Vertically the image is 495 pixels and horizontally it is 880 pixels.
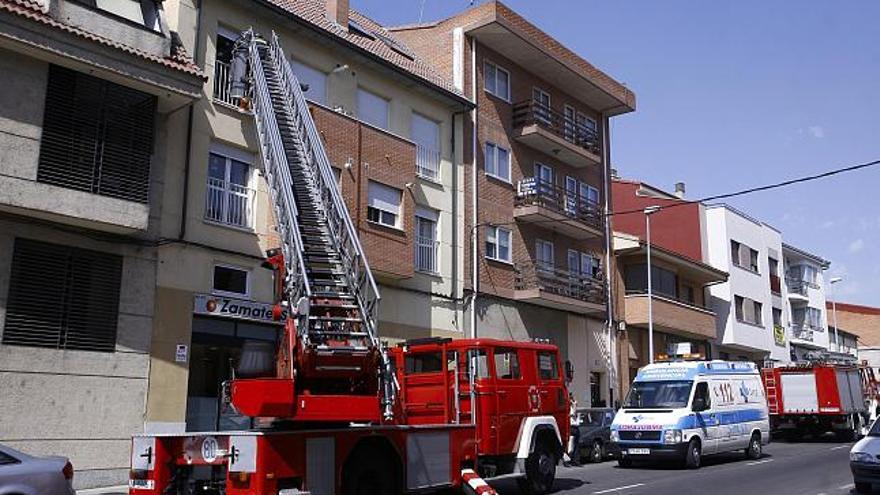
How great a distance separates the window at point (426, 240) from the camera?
2319 centimetres

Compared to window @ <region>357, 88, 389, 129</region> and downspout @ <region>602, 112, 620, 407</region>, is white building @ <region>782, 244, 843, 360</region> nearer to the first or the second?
downspout @ <region>602, 112, 620, 407</region>

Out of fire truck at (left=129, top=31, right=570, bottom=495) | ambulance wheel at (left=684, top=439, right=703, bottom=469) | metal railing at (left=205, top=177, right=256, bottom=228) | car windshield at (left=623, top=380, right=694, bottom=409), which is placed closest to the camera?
fire truck at (left=129, top=31, right=570, bottom=495)

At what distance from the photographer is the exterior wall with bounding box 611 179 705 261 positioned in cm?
3966

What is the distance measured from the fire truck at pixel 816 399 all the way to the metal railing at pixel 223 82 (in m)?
20.1

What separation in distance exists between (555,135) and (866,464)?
1746 centimetres

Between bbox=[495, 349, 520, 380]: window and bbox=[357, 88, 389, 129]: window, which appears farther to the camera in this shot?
bbox=[357, 88, 389, 129]: window

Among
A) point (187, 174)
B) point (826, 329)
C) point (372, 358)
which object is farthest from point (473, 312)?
point (826, 329)

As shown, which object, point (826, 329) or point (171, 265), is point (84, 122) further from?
point (826, 329)

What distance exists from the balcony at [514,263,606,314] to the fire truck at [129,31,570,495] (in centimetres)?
1190

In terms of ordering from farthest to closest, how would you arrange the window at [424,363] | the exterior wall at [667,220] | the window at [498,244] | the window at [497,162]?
the exterior wall at [667,220] → the window at [497,162] → the window at [498,244] → the window at [424,363]

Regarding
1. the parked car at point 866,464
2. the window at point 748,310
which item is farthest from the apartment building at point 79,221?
the window at point 748,310

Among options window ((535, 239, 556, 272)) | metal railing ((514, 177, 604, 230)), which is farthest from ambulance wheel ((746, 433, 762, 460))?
metal railing ((514, 177, 604, 230))

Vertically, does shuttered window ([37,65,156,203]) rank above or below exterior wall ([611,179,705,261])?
below

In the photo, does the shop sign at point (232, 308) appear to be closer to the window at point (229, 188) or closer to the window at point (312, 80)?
the window at point (229, 188)
